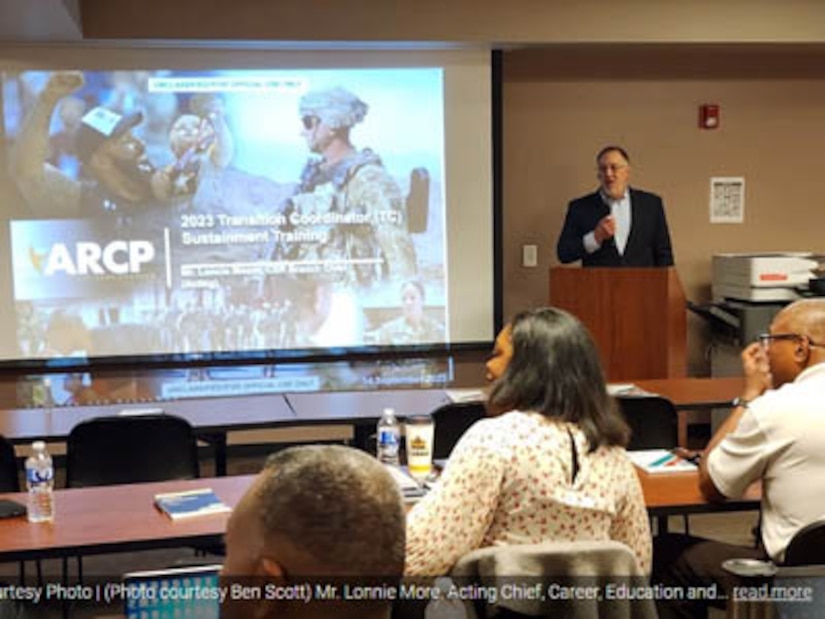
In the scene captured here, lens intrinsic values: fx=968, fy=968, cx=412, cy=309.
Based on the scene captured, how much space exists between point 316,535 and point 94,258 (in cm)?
462

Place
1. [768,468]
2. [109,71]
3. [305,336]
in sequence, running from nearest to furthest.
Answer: [768,468], [109,71], [305,336]

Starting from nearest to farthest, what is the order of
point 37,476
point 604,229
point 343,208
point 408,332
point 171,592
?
point 171,592 → point 37,476 → point 604,229 → point 343,208 → point 408,332

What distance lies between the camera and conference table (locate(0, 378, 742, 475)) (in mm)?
3598

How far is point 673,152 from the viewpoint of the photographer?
6.13 m

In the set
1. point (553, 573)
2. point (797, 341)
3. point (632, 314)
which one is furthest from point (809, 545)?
point (632, 314)

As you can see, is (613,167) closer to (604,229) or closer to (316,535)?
(604,229)

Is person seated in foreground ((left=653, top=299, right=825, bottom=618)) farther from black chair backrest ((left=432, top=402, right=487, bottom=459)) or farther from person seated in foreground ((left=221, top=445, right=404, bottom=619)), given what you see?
person seated in foreground ((left=221, top=445, right=404, bottom=619))

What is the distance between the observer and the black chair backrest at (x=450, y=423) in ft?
11.0

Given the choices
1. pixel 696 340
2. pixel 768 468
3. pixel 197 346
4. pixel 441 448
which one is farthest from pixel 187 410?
pixel 696 340

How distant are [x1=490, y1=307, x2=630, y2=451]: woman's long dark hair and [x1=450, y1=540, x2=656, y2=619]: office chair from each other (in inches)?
14.0

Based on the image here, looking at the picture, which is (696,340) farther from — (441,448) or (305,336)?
(441,448)

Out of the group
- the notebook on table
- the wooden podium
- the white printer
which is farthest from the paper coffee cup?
the white printer

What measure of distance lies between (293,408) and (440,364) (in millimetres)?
2039

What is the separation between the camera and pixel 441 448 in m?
3.38
